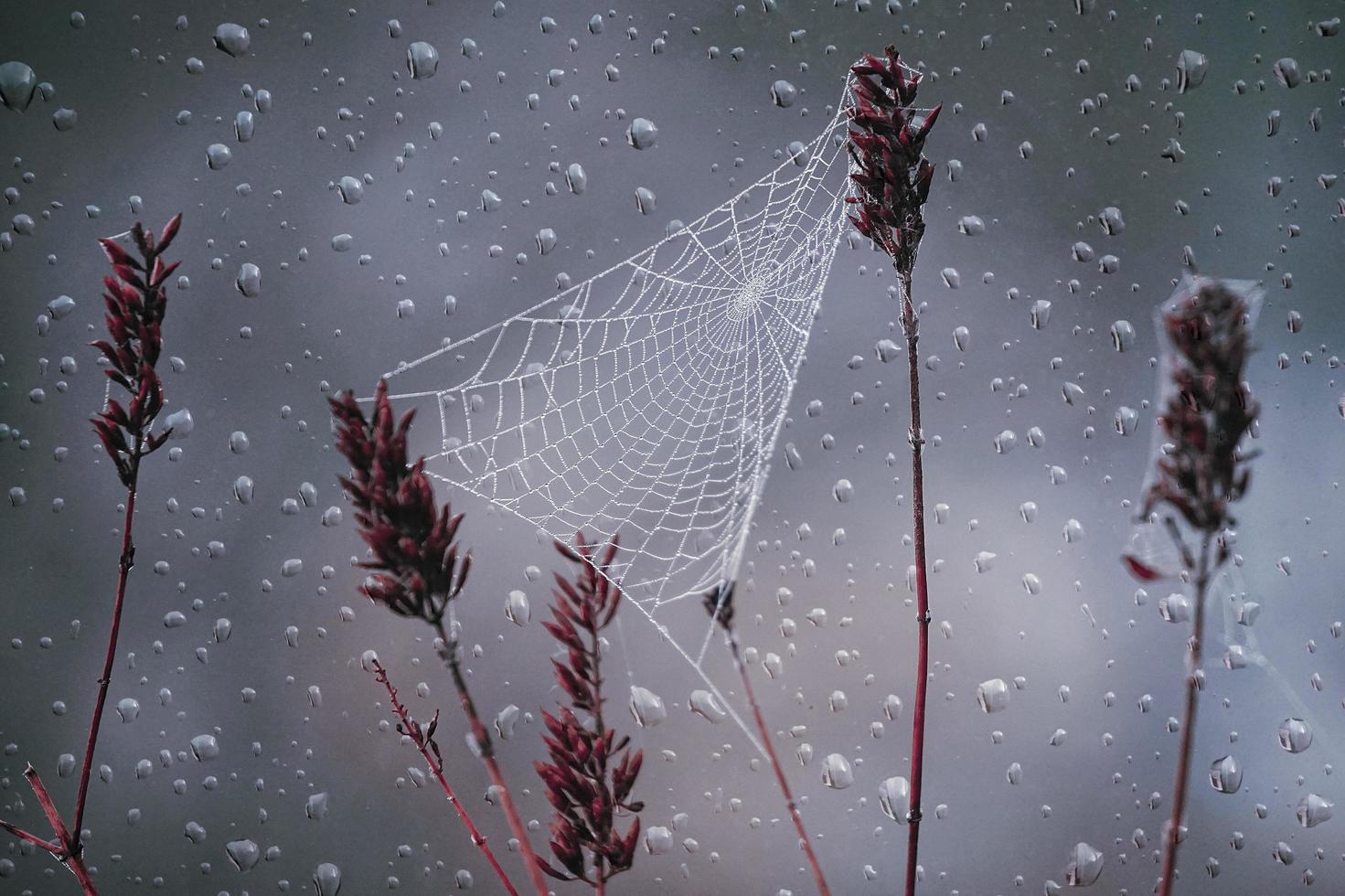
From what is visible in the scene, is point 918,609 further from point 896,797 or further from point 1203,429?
point 896,797

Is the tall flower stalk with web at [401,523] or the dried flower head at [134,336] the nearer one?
the tall flower stalk with web at [401,523]

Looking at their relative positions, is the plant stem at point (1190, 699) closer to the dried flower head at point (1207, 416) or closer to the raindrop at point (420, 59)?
the dried flower head at point (1207, 416)

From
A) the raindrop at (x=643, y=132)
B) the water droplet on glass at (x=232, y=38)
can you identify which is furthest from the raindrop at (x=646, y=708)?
the water droplet on glass at (x=232, y=38)

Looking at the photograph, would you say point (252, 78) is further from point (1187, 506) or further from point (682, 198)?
point (1187, 506)

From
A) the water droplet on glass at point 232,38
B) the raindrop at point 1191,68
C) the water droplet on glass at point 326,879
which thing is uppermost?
the raindrop at point 1191,68

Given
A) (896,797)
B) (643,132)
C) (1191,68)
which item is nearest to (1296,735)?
(896,797)

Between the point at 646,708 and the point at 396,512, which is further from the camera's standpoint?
the point at 646,708

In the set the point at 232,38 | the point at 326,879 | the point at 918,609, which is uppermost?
the point at 232,38
